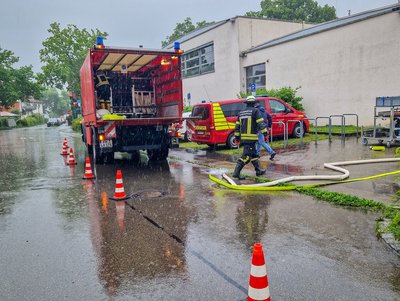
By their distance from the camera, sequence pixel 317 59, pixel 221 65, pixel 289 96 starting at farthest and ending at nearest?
1. pixel 221 65
2. pixel 289 96
3. pixel 317 59

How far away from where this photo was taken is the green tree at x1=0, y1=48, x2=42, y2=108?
175ft

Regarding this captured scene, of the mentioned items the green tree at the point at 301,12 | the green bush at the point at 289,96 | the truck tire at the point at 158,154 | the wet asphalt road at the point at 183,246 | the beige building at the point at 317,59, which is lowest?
the wet asphalt road at the point at 183,246

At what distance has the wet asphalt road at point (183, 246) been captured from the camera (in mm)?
3459

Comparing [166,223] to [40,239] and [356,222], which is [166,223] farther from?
[356,222]

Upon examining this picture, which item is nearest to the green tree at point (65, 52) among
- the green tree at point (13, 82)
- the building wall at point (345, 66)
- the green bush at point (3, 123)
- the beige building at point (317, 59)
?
the green tree at point (13, 82)

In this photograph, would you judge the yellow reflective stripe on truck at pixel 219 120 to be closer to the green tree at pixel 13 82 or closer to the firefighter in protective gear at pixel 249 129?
the firefighter in protective gear at pixel 249 129

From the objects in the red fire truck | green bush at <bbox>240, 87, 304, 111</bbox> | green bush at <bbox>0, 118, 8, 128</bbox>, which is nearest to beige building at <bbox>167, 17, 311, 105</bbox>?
green bush at <bbox>240, 87, 304, 111</bbox>

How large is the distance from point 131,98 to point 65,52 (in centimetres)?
3975

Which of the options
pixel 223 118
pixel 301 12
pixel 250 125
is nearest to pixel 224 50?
pixel 223 118

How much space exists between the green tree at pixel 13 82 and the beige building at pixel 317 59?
36252mm

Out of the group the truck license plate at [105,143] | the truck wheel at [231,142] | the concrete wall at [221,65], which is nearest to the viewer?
the truck license plate at [105,143]

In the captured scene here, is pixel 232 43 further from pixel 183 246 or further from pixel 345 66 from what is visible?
pixel 183 246

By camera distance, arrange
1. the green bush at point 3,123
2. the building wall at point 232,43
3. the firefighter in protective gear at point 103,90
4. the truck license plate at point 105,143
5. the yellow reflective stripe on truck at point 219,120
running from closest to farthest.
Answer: the truck license plate at point 105,143 → the firefighter in protective gear at point 103,90 → the yellow reflective stripe on truck at point 219,120 → the building wall at point 232,43 → the green bush at point 3,123

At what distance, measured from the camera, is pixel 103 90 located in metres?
12.8
